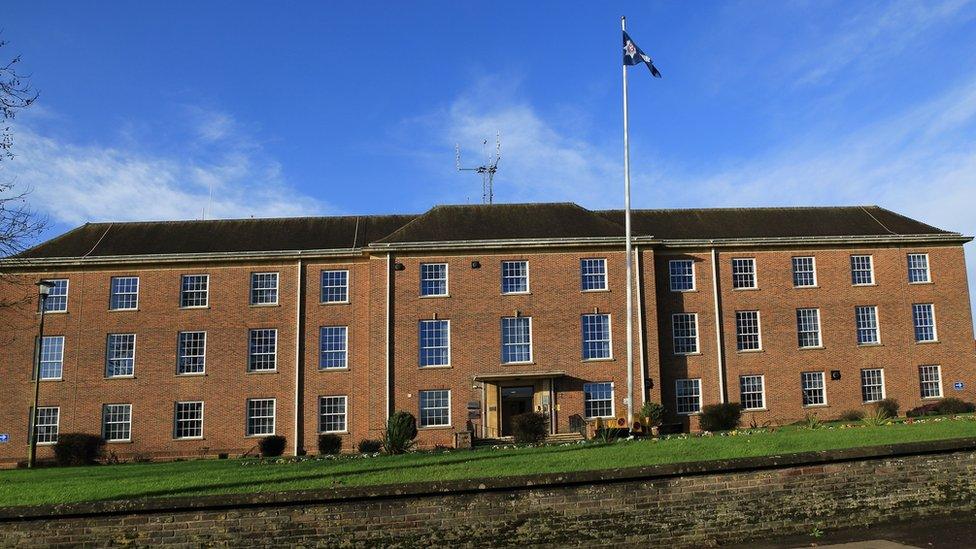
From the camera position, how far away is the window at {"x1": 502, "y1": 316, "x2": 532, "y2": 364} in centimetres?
3369

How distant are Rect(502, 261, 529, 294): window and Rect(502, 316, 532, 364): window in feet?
4.26

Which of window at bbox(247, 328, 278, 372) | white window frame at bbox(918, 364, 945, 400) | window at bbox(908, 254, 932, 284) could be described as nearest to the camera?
window at bbox(247, 328, 278, 372)

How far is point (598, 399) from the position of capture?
33.7m

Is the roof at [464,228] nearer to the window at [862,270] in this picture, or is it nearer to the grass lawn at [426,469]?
the window at [862,270]

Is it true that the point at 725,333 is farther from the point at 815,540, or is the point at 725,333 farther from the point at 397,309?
the point at 815,540

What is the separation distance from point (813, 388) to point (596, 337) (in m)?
10.8

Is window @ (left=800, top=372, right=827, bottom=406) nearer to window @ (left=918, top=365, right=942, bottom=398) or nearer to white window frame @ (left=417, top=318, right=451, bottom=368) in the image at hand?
window @ (left=918, top=365, right=942, bottom=398)

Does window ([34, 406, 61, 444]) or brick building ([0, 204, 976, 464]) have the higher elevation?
brick building ([0, 204, 976, 464])

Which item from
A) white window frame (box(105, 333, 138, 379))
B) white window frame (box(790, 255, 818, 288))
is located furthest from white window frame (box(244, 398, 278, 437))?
white window frame (box(790, 255, 818, 288))

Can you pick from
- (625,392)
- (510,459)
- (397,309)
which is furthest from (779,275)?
(510,459)

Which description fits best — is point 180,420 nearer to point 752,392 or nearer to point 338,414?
point 338,414

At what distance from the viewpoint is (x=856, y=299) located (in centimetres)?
3638

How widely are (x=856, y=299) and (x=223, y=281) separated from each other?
30090mm

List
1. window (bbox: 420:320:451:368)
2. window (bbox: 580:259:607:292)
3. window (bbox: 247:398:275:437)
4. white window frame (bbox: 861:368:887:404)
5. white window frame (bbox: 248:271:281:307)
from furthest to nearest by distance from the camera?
white window frame (bbox: 861:368:887:404) → white window frame (bbox: 248:271:281:307) → window (bbox: 580:259:607:292) → window (bbox: 247:398:275:437) → window (bbox: 420:320:451:368)
